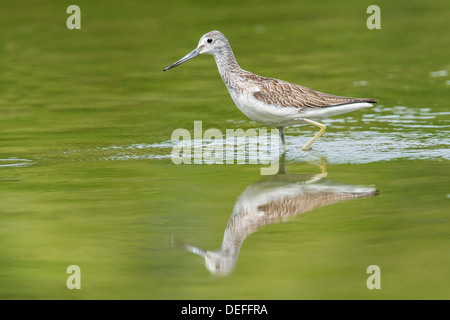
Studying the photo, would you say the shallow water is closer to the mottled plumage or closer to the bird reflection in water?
the bird reflection in water

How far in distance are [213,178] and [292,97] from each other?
6.10ft

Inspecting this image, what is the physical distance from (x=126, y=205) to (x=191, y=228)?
1165 mm

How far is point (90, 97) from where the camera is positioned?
16391 millimetres

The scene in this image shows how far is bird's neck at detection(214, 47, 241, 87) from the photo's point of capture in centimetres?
1218

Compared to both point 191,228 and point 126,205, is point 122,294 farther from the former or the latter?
point 126,205

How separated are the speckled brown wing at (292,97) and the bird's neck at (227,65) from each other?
1.50 ft

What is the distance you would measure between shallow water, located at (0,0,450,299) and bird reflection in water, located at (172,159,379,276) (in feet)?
0.08

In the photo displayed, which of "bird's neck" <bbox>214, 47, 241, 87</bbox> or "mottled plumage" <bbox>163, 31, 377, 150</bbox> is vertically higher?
"bird's neck" <bbox>214, 47, 241, 87</bbox>

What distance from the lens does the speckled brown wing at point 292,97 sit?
11.8m

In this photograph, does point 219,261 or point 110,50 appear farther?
point 110,50

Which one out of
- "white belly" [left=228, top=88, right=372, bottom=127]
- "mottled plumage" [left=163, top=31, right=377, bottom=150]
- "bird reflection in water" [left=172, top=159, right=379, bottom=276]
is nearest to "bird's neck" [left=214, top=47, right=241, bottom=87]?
"mottled plumage" [left=163, top=31, right=377, bottom=150]

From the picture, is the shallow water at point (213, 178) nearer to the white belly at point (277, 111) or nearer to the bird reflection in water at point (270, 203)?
the bird reflection in water at point (270, 203)
